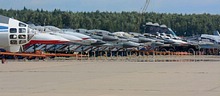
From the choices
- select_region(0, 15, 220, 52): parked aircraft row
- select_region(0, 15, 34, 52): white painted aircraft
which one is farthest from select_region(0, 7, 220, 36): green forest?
select_region(0, 15, 34, 52): white painted aircraft

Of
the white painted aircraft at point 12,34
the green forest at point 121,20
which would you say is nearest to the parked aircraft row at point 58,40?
the white painted aircraft at point 12,34

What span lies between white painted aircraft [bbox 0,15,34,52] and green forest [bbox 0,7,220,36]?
79616 millimetres

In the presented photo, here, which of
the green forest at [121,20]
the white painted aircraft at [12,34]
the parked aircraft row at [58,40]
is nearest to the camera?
the white painted aircraft at [12,34]

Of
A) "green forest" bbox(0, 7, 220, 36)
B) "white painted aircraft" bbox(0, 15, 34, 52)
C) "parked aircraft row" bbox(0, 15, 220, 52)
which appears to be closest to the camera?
"white painted aircraft" bbox(0, 15, 34, 52)

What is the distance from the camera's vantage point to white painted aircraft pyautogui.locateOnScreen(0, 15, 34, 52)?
30.4 metres

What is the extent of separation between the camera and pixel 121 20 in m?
139

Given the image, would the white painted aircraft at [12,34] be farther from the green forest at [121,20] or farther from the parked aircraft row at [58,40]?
the green forest at [121,20]

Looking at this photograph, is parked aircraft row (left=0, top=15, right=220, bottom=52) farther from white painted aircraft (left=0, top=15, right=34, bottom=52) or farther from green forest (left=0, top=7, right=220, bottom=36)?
green forest (left=0, top=7, right=220, bottom=36)

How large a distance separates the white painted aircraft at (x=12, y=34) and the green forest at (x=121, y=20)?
79.6 metres

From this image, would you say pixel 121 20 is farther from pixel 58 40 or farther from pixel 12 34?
pixel 12 34

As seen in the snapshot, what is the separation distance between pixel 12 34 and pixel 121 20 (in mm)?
108816

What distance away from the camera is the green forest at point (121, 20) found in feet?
393
